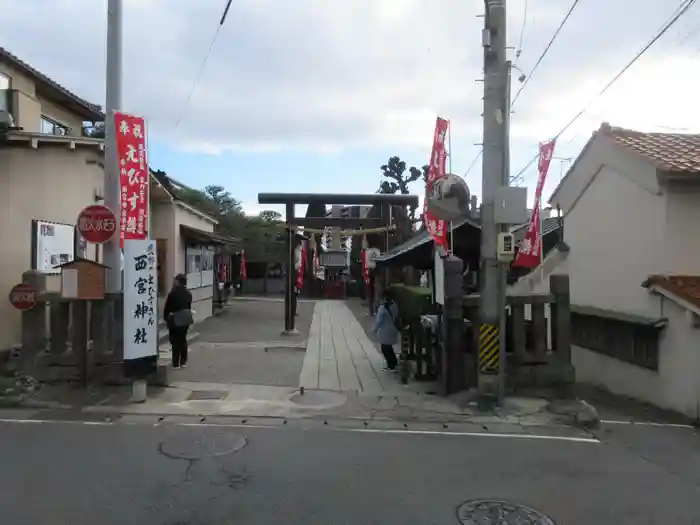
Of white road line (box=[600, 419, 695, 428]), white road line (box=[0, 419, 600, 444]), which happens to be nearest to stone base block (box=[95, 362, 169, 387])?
white road line (box=[0, 419, 600, 444])

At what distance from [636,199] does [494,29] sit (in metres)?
4.51

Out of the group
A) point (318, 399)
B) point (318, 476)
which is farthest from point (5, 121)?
point (318, 476)

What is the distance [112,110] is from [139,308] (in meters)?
3.48

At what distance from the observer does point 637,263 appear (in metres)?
11.5

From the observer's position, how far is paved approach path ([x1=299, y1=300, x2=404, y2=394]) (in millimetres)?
11008

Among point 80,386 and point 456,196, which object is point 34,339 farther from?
point 456,196

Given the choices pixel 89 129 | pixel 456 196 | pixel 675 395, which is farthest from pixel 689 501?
pixel 89 129

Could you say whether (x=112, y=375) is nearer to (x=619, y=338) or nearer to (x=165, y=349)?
(x=165, y=349)

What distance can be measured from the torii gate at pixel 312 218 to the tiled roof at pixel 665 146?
411 inches

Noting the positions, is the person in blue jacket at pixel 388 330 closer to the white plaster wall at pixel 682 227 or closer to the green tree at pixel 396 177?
the white plaster wall at pixel 682 227

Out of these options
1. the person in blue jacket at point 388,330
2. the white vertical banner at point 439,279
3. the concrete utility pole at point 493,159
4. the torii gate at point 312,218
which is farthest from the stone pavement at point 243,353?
the concrete utility pole at point 493,159

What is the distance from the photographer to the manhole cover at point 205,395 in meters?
9.55

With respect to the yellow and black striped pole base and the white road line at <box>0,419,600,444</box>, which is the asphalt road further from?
the yellow and black striped pole base

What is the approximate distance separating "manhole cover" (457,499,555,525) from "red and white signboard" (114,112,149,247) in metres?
7.55
